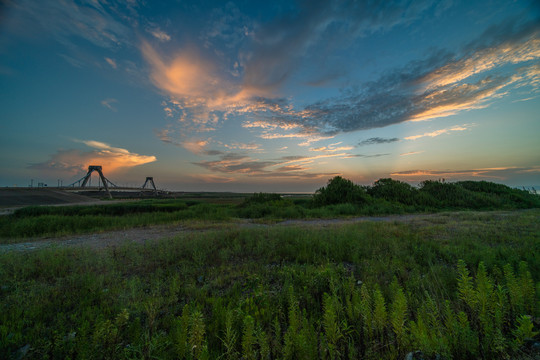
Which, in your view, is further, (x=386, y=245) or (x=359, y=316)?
→ (x=386, y=245)

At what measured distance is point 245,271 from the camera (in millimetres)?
4559

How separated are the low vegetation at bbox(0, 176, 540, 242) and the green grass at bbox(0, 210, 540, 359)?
863cm

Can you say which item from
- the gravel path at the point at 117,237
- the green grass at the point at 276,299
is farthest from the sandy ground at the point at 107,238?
the green grass at the point at 276,299

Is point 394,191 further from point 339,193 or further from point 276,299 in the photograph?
point 276,299

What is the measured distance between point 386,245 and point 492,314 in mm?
3792

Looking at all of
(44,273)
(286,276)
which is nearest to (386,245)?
(286,276)

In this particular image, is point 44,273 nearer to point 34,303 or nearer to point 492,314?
point 34,303

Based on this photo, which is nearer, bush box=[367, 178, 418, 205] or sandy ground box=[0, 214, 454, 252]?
→ sandy ground box=[0, 214, 454, 252]

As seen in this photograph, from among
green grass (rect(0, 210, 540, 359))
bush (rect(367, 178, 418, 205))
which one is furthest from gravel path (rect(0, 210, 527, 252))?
bush (rect(367, 178, 418, 205))

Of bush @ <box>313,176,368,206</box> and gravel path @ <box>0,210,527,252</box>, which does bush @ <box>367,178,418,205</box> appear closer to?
bush @ <box>313,176,368,206</box>

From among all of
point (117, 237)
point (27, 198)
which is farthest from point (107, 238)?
point (27, 198)

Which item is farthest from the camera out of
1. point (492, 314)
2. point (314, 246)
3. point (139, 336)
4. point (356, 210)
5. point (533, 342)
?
point (356, 210)

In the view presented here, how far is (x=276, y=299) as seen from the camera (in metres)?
3.33

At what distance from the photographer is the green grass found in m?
2.02
